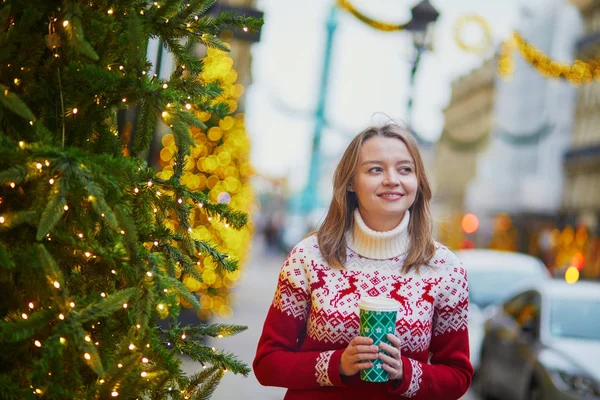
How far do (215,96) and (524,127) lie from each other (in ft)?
235

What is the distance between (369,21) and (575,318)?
14.4 ft

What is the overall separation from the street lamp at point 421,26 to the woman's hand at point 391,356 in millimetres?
9263

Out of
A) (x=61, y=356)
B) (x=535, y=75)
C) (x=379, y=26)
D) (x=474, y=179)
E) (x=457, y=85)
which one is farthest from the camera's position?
(x=457, y=85)

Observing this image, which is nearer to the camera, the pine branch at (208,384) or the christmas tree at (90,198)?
the christmas tree at (90,198)

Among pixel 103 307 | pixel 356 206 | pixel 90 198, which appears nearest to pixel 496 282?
pixel 356 206

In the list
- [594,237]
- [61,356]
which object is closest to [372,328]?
[61,356]

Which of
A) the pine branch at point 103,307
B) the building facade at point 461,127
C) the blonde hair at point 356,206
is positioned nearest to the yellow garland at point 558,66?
the blonde hair at point 356,206

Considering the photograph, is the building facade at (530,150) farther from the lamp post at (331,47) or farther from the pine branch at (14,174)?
the pine branch at (14,174)

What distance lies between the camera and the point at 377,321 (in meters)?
2.80

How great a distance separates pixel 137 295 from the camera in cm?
243

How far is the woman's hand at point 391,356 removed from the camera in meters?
2.80

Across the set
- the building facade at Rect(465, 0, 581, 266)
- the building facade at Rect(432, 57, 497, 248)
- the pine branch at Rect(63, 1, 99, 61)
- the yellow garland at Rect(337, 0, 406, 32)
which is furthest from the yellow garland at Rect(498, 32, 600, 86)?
the building facade at Rect(432, 57, 497, 248)

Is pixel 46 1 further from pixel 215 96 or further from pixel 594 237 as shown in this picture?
pixel 594 237

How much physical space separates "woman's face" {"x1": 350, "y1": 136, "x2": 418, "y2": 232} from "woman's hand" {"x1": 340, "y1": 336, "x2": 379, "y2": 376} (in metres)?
0.54
